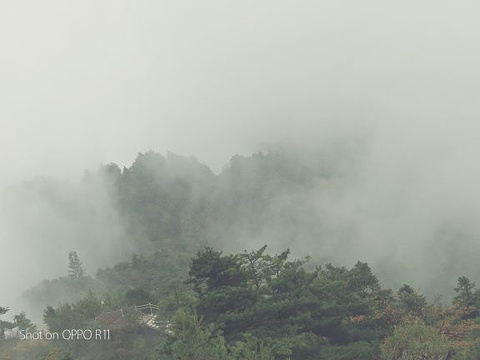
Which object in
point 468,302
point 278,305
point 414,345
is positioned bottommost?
point 414,345

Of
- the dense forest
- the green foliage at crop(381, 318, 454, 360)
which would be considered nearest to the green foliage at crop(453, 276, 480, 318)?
the dense forest

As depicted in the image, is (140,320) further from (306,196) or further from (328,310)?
(306,196)

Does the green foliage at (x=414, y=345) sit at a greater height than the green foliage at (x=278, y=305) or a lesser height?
lesser

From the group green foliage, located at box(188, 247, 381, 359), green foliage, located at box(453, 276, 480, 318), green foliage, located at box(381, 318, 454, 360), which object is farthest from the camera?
green foliage, located at box(453, 276, 480, 318)

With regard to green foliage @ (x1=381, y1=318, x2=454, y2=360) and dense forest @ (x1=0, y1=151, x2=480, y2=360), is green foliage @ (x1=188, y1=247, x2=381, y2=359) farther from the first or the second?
green foliage @ (x1=381, y1=318, x2=454, y2=360)

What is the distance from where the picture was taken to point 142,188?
15075cm

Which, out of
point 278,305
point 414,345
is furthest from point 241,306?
point 414,345

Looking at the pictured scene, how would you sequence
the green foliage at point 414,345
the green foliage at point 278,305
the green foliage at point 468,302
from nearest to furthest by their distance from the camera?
the green foliage at point 414,345
the green foliage at point 278,305
the green foliage at point 468,302

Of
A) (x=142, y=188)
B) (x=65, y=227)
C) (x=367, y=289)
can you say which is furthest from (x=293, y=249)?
(x=367, y=289)

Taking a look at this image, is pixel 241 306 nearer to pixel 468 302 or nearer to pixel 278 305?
pixel 278 305

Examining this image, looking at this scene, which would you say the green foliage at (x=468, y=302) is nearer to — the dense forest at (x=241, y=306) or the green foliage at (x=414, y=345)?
the dense forest at (x=241, y=306)

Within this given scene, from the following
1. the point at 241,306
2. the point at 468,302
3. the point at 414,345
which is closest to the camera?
the point at 414,345

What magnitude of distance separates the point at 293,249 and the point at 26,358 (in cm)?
9151

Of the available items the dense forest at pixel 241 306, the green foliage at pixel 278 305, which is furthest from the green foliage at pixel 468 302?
the green foliage at pixel 278 305
